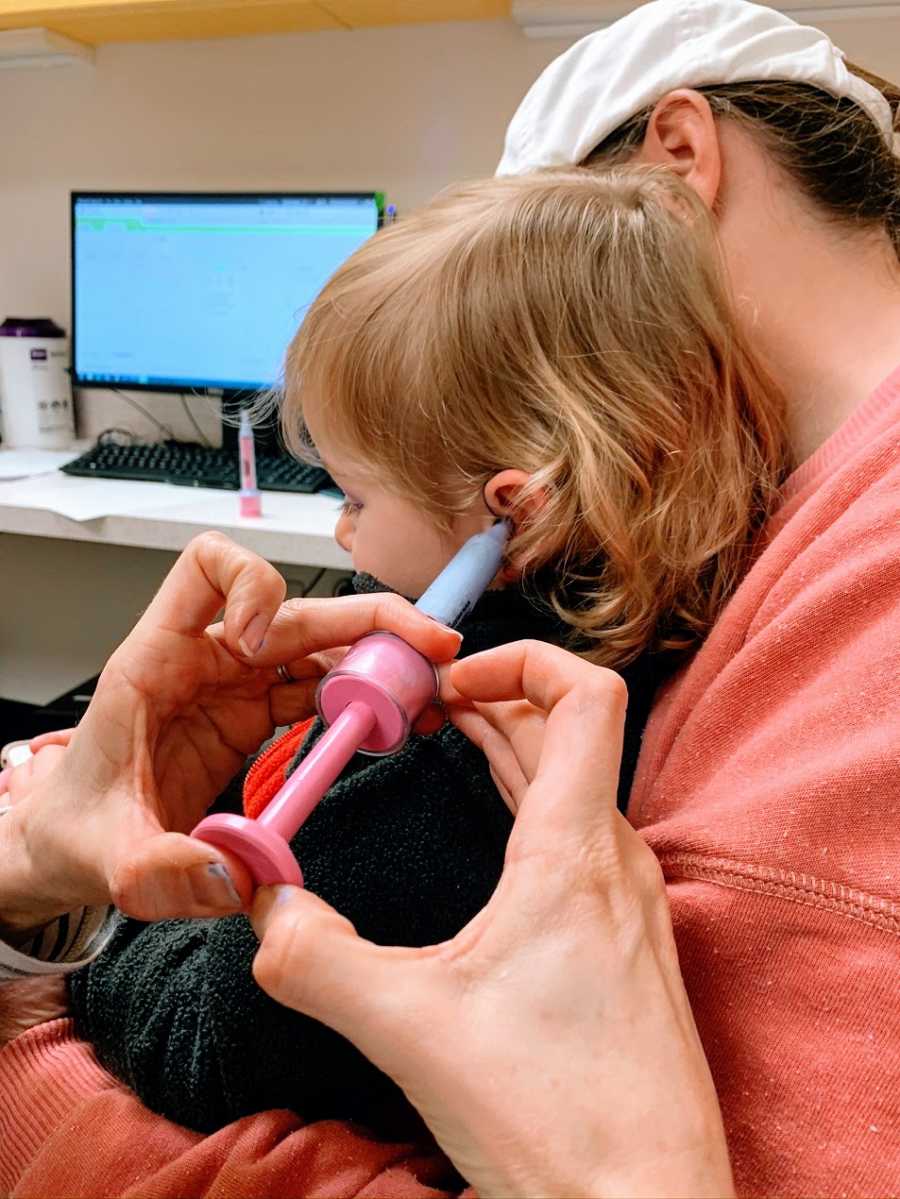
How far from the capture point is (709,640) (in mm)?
603

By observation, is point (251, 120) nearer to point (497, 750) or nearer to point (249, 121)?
point (249, 121)

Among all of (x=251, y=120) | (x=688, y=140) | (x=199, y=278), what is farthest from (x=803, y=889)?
(x=251, y=120)

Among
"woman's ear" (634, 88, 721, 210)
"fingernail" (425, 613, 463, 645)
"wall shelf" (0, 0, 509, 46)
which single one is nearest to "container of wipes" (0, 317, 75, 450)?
"wall shelf" (0, 0, 509, 46)

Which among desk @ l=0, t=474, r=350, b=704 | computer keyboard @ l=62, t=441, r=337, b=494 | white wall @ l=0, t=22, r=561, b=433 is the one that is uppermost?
white wall @ l=0, t=22, r=561, b=433

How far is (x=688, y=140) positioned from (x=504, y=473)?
0.34 m

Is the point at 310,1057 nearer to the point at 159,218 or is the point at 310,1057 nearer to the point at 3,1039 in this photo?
the point at 3,1039

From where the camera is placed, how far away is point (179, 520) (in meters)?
1.37

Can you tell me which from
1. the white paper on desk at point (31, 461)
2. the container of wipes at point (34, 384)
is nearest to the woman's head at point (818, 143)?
the white paper on desk at point (31, 461)

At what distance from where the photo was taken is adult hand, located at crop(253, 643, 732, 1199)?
34 centimetres

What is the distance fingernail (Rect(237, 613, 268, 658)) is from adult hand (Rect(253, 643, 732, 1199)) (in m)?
0.19

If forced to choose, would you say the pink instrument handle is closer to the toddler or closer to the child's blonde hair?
the toddler

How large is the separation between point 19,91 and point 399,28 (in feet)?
2.72

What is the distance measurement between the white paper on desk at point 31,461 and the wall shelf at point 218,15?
744 mm

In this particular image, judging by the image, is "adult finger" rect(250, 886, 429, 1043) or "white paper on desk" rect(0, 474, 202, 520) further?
"white paper on desk" rect(0, 474, 202, 520)
